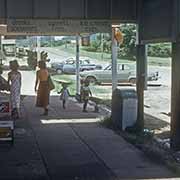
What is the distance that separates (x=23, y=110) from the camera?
2042 centimetres

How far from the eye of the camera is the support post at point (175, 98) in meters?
Answer: 12.1

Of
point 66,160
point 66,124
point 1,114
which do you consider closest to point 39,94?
point 66,124

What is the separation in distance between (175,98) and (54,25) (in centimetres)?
472

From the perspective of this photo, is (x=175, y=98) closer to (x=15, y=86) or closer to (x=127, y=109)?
(x=127, y=109)

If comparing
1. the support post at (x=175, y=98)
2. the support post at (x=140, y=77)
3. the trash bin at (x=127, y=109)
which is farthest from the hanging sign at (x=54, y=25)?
the support post at (x=175, y=98)

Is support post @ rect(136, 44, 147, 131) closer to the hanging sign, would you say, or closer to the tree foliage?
the hanging sign

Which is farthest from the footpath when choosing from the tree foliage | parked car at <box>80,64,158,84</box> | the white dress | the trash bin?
the tree foliage

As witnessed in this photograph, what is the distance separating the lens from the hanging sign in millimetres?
15289

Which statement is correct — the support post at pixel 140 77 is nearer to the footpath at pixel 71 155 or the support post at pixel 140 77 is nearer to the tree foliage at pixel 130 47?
the footpath at pixel 71 155

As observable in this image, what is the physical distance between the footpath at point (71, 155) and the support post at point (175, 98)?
0.85 meters

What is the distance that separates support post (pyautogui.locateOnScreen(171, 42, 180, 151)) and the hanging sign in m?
3.91

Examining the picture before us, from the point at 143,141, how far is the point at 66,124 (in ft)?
12.8

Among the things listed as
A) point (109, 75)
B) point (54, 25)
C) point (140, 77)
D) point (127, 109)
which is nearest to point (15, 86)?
point (54, 25)

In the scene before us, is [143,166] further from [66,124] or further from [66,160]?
[66,124]
